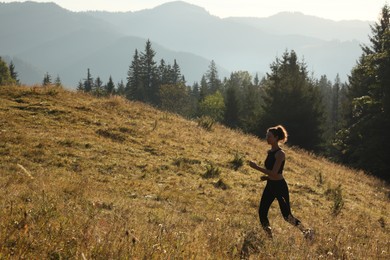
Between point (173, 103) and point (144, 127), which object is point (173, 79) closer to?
point (173, 103)

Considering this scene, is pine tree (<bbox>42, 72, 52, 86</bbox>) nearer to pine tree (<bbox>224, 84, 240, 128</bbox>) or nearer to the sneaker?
the sneaker

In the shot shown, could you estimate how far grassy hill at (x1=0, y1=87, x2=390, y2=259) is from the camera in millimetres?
4918

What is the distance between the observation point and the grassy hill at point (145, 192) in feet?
16.1

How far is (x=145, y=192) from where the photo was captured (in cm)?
1059

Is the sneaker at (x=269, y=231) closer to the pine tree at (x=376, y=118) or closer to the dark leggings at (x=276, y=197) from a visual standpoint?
the dark leggings at (x=276, y=197)

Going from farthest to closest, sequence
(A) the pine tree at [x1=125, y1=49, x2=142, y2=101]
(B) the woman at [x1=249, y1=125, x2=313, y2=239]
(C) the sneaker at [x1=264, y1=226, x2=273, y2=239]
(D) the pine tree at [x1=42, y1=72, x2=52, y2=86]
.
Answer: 1. (A) the pine tree at [x1=125, y1=49, x2=142, y2=101]
2. (D) the pine tree at [x1=42, y1=72, x2=52, y2=86]
3. (B) the woman at [x1=249, y1=125, x2=313, y2=239]
4. (C) the sneaker at [x1=264, y1=226, x2=273, y2=239]

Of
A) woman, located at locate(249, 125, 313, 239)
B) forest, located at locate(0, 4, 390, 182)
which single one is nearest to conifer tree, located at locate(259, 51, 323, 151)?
forest, located at locate(0, 4, 390, 182)

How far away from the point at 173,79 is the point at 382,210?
96055 millimetres

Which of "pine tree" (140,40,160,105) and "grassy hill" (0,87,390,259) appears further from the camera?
"pine tree" (140,40,160,105)

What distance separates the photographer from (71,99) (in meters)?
20.7

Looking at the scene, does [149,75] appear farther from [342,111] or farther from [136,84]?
[342,111]

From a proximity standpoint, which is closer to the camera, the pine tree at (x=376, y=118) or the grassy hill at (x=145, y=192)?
the grassy hill at (x=145, y=192)

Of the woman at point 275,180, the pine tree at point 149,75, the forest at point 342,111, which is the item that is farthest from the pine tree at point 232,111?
the woman at point 275,180

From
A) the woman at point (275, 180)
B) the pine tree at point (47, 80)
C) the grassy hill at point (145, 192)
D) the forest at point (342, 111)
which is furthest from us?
the forest at point (342, 111)
